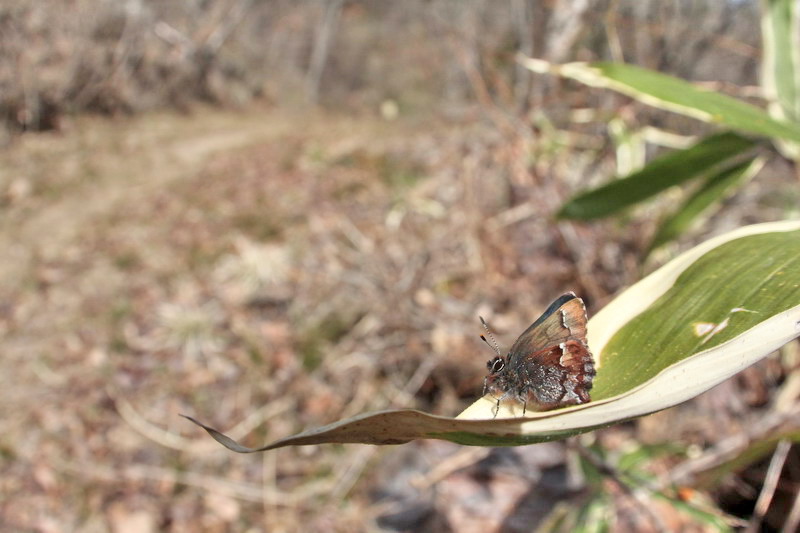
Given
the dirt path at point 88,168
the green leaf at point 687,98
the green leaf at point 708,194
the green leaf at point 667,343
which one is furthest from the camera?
the dirt path at point 88,168

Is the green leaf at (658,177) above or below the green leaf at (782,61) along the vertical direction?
below

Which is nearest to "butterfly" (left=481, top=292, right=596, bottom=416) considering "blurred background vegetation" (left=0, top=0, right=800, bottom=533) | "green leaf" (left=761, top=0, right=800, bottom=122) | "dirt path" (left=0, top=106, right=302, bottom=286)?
"blurred background vegetation" (left=0, top=0, right=800, bottom=533)

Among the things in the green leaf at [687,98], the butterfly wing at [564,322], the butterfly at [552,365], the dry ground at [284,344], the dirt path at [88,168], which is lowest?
the dirt path at [88,168]

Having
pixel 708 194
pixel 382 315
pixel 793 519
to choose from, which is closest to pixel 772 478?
pixel 793 519

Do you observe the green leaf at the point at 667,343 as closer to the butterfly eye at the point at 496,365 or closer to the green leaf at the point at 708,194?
the butterfly eye at the point at 496,365

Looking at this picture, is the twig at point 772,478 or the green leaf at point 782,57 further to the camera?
the green leaf at point 782,57

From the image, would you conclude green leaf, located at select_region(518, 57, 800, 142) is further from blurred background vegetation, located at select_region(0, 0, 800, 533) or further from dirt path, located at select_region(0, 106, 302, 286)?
dirt path, located at select_region(0, 106, 302, 286)

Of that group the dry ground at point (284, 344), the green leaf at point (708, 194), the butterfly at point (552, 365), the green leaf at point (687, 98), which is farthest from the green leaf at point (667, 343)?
the dry ground at point (284, 344)

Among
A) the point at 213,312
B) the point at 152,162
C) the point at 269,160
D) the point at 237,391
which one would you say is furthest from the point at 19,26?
the point at 237,391
